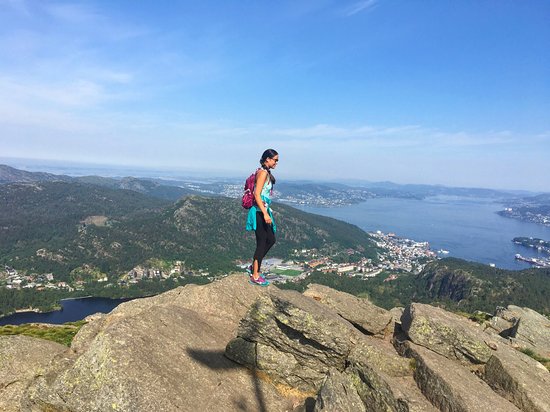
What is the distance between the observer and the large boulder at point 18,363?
9772 millimetres

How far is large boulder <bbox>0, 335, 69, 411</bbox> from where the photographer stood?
385 inches

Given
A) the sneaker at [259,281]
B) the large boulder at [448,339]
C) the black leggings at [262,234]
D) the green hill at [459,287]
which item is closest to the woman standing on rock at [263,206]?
the black leggings at [262,234]

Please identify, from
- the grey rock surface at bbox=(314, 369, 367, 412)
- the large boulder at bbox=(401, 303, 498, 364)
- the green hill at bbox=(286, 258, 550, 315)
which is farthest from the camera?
the green hill at bbox=(286, 258, 550, 315)

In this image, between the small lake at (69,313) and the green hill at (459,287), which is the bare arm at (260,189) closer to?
the green hill at (459,287)

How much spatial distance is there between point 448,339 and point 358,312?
3.40 m

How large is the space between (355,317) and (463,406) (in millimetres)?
5242

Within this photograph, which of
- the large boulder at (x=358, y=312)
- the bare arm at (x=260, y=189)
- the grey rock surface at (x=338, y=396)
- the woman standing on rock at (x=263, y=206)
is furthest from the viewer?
the large boulder at (x=358, y=312)

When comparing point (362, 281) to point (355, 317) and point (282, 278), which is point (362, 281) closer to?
point (282, 278)

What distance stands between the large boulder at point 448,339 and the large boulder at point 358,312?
1437mm

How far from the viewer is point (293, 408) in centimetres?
965

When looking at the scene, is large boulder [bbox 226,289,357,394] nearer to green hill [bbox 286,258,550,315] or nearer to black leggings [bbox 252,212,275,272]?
black leggings [bbox 252,212,275,272]

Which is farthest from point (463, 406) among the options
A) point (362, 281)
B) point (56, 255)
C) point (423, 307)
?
point (56, 255)

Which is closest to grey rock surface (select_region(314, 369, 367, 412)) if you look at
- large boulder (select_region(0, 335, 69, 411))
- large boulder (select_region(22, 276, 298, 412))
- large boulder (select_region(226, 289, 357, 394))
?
large boulder (select_region(226, 289, 357, 394))

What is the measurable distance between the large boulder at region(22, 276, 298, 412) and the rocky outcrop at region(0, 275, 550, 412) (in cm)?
3
